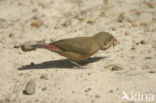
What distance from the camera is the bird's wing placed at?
19.2ft

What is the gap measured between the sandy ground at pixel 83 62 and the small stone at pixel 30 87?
0.08 m

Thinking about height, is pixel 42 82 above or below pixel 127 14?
below

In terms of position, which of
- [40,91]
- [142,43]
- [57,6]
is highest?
[57,6]

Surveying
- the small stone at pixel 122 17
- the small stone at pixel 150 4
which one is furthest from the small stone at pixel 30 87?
the small stone at pixel 150 4

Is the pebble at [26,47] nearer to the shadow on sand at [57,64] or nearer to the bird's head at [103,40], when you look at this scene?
A: the shadow on sand at [57,64]

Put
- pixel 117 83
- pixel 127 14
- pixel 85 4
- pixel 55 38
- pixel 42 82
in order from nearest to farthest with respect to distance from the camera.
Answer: pixel 117 83 → pixel 42 82 → pixel 55 38 → pixel 127 14 → pixel 85 4

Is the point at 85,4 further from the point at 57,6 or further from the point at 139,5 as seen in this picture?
the point at 139,5

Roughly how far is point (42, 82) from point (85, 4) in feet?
14.0

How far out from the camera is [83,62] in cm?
648

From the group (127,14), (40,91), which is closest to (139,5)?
(127,14)

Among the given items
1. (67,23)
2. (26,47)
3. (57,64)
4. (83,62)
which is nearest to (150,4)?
(67,23)

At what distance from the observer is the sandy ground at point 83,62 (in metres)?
5.16

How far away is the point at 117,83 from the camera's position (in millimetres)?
5242

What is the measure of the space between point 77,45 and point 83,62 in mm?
688
